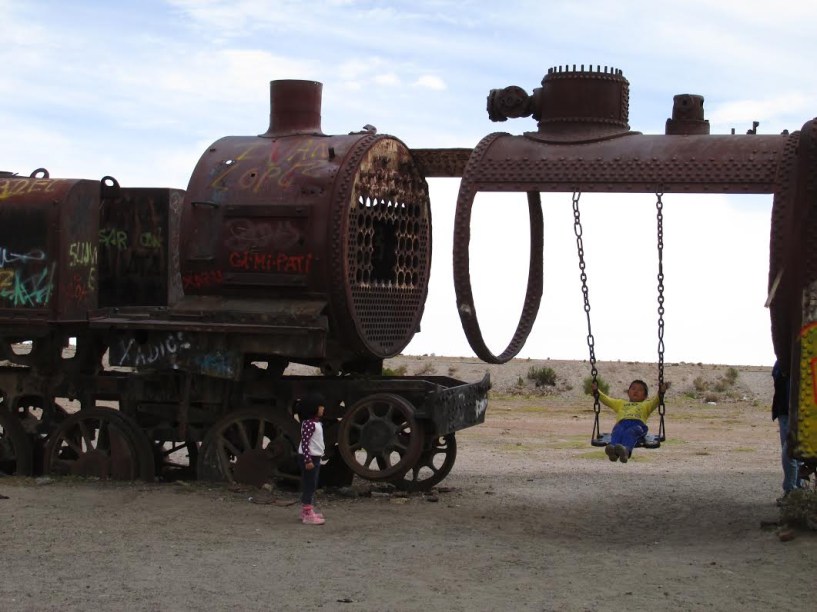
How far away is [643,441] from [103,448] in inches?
204

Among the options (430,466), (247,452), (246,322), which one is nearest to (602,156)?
(246,322)

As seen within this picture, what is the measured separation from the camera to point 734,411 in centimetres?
2564

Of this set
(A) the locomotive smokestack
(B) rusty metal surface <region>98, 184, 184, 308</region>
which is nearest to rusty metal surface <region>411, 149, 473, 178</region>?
(A) the locomotive smokestack

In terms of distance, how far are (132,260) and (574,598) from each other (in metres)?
7.24

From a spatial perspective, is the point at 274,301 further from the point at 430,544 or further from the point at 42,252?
the point at 430,544

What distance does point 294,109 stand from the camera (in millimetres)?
12383

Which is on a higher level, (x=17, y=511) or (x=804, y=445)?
(x=804, y=445)

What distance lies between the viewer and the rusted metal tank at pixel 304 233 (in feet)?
36.8

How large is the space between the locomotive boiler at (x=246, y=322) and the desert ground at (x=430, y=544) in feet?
1.73

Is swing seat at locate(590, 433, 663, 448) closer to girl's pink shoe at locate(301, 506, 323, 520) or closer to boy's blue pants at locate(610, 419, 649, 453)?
boy's blue pants at locate(610, 419, 649, 453)

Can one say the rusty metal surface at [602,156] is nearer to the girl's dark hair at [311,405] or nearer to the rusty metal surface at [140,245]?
the girl's dark hair at [311,405]

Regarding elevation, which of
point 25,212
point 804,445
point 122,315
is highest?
point 25,212

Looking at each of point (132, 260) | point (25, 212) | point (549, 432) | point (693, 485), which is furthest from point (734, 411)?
point (25, 212)

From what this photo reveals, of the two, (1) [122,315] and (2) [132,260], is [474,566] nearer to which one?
(1) [122,315]
